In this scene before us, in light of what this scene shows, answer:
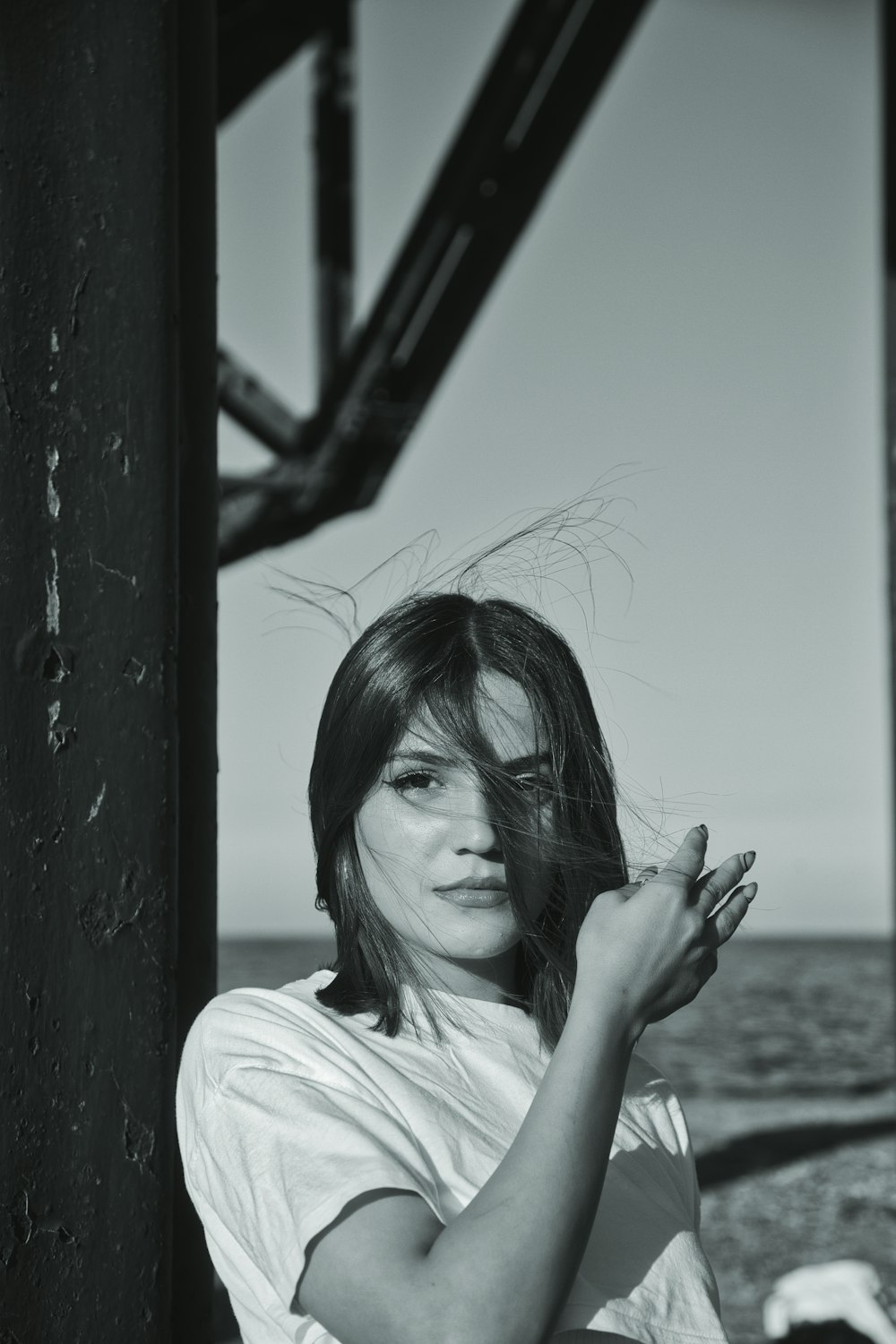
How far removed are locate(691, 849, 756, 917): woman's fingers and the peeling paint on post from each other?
1.64 feet

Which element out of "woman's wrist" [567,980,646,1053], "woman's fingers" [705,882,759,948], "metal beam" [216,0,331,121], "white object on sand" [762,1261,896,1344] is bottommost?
"white object on sand" [762,1261,896,1344]

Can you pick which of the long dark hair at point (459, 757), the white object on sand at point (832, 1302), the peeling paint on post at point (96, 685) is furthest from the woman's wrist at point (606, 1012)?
the white object on sand at point (832, 1302)

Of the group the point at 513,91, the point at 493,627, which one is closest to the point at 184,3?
the point at 493,627

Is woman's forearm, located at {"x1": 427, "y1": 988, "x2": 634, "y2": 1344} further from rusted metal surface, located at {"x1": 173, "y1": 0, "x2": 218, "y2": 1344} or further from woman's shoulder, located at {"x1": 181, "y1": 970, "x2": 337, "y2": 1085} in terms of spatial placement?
rusted metal surface, located at {"x1": 173, "y1": 0, "x2": 218, "y2": 1344}

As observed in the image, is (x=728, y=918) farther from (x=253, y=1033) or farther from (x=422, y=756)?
(x=253, y=1033)

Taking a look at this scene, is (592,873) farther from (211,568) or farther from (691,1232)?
(211,568)

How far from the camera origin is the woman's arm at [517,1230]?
0.95 m

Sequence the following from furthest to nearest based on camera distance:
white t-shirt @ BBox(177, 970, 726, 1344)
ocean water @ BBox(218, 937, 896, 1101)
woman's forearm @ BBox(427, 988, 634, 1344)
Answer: ocean water @ BBox(218, 937, 896, 1101) < white t-shirt @ BBox(177, 970, 726, 1344) < woman's forearm @ BBox(427, 988, 634, 1344)

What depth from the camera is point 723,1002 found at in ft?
110

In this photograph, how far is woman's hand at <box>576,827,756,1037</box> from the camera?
1.13 meters

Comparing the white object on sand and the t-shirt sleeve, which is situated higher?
the t-shirt sleeve

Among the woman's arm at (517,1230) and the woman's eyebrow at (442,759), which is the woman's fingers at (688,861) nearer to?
the woman's arm at (517,1230)

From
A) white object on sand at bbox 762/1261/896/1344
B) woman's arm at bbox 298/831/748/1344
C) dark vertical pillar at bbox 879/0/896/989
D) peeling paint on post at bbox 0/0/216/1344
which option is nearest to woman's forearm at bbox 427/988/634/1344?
woman's arm at bbox 298/831/748/1344

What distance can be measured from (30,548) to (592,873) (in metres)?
0.67
